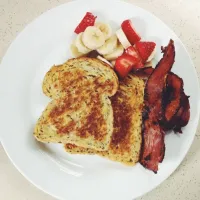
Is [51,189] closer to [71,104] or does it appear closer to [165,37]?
[71,104]

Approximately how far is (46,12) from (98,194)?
0.75 metres

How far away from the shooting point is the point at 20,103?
1990mm

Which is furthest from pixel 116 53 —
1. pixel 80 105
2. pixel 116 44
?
pixel 80 105

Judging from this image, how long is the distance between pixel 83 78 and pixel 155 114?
32 cm

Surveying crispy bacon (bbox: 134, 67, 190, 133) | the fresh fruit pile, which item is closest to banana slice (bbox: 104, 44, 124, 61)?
the fresh fruit pile

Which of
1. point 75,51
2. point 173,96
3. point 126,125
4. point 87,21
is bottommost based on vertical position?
point 126,125

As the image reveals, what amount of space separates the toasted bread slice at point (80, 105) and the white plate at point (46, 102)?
8 centimetres

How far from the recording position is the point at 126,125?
195 centimetres

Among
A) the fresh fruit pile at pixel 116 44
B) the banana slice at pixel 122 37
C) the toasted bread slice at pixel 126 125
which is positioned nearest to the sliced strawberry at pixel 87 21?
the fresh fruit pile at pixel 116 44

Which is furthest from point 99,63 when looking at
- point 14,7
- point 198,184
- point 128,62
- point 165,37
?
point 198,184

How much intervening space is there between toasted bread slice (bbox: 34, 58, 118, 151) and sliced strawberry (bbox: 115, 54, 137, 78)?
34 mm

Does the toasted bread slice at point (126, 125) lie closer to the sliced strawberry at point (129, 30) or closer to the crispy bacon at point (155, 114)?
the crispy bacon at point (155, 114)

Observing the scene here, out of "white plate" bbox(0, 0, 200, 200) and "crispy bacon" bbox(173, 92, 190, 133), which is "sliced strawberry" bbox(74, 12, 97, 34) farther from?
"crispy bacon" bbox(173, 92, 190, 133)

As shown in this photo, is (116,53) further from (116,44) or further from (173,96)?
(173,96)
